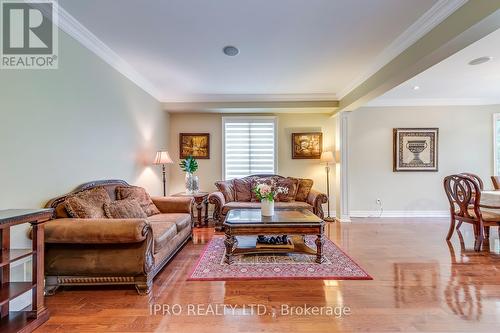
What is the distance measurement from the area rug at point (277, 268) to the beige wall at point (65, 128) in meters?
1.69

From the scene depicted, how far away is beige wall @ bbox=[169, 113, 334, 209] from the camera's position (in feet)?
19.5

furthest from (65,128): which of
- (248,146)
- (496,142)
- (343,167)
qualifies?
(496,142)

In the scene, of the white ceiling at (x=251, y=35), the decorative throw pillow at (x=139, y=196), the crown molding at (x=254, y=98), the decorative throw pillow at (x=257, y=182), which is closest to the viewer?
the white ceiling at (x=251, y=35)

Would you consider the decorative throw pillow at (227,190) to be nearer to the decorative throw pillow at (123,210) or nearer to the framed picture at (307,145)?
the framed picture at (307,145)

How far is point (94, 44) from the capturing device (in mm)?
3107

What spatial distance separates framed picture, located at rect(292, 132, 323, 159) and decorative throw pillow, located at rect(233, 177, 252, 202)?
1.35 metres

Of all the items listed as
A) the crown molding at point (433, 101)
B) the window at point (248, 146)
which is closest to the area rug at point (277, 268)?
the window at point (248, 146)

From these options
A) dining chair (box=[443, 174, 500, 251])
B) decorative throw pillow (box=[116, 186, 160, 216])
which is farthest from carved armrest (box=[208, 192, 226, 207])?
dining chair (box=[443, 174, 500, 251])

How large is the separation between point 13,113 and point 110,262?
149cm

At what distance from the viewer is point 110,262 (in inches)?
93.6

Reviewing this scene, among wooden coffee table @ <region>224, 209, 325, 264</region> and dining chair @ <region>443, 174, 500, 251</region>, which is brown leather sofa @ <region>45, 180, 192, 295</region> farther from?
dining chair @ <region>443, 174, 500, 251</region>

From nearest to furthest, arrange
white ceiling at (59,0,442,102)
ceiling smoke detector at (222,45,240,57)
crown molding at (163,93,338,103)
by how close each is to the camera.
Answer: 1. white ceiling at (59,0,442,102)
2. ceiling smoke detector at (222,45,240,57)
3. crown molding at (163,93,338,103)

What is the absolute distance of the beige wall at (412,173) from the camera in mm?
5793

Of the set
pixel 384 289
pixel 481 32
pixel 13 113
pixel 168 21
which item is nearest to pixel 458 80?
pixel 481 32
